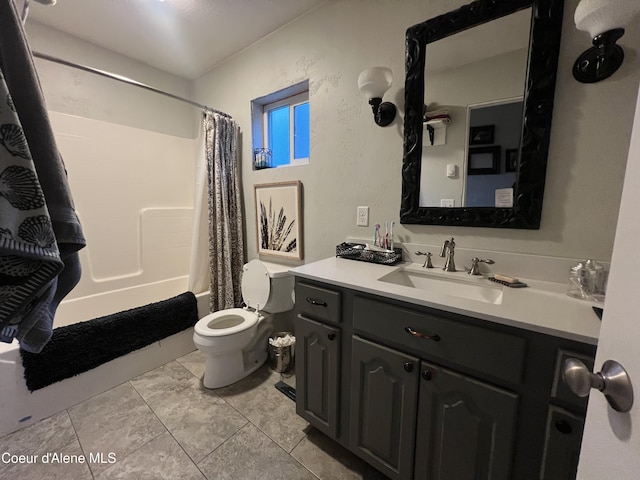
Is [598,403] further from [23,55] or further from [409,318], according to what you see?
[23,55]

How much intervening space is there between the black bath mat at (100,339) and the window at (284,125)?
55.5 inches

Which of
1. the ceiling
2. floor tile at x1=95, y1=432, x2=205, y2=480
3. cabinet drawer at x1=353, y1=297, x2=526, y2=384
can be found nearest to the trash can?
floor tile at x1=95, y1=432, x2=205, y2=480

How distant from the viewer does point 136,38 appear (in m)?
1.90

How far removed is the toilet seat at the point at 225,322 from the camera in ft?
5.26

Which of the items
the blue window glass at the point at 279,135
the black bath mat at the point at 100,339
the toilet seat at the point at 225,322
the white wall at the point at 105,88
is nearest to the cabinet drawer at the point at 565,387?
the toilet seat at the point at 225,322

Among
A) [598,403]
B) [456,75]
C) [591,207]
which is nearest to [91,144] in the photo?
[456,75]

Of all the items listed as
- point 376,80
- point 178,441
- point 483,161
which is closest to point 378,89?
point 376,80

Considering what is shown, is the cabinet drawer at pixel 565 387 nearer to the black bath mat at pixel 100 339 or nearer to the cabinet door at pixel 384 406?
the cabinet door at pixel 384 406

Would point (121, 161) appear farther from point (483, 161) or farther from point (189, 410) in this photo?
point (483, 161)

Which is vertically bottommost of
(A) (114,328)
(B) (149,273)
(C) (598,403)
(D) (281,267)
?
(A) (114,328)

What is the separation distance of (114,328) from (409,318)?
1812 millimetres

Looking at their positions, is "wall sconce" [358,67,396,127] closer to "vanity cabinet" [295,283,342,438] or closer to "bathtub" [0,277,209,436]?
"vanity cabinet" [295,283,342,438]

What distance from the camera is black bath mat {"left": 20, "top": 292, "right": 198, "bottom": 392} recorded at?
1404mm

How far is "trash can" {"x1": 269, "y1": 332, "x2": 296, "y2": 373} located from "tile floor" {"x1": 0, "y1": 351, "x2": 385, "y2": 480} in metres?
0.20
